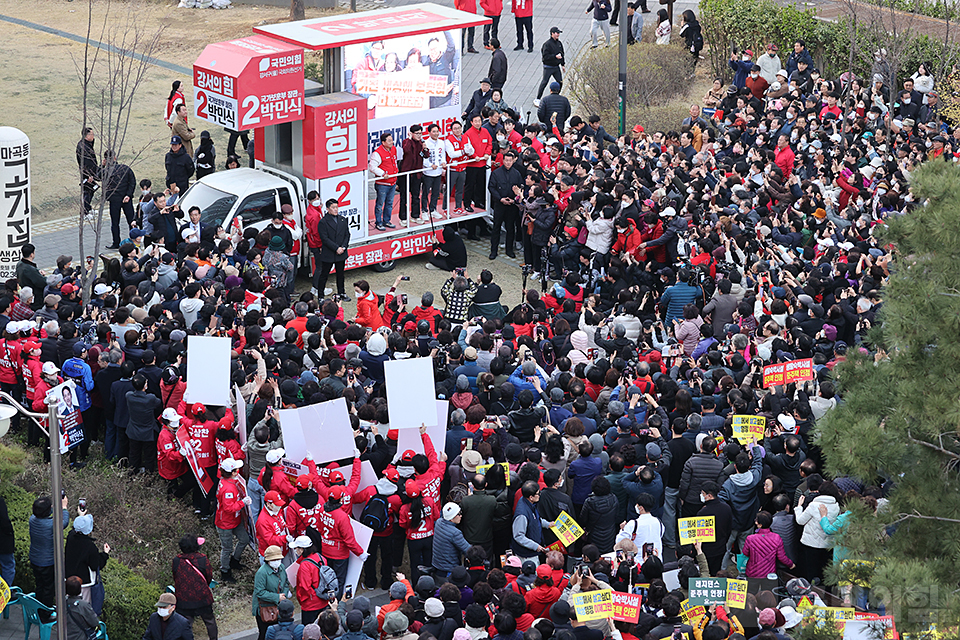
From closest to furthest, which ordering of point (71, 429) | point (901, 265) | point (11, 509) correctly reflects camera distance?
point (901, 265)
point (11, 509)
point (71, 429)

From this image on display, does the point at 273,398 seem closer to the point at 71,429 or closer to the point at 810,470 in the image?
the point at 71,429

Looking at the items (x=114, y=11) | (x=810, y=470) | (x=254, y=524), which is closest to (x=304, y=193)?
(x=254, y=524)

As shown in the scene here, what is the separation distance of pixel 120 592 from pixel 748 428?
6154 mm

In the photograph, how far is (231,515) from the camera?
38.5 feet

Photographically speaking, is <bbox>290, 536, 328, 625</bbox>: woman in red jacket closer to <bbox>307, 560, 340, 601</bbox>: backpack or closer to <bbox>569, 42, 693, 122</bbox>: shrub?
<bbox>307, 560, 340, 601</bbox>: backpack

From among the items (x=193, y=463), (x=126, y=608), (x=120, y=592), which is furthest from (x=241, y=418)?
(x=126, y=608)

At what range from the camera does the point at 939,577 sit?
22.0ft

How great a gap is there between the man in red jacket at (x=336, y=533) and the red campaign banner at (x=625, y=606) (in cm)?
279

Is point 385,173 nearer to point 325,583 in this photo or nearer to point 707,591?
point 325,583

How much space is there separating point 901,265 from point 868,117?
15.4m

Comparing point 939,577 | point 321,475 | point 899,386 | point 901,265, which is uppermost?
point 901,265

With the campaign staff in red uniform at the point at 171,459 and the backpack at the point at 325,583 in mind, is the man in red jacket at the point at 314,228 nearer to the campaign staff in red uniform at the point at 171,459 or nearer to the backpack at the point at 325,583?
the campaign staff in red uniform at the point at 171,459

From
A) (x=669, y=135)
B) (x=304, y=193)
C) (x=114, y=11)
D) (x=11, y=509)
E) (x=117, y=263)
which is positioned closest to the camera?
→ (x=11, y=509)

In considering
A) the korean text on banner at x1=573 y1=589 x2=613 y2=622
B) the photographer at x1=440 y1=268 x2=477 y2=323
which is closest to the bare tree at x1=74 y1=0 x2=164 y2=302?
the photographer at x1=440 y1=268 x2=477 y2=323
